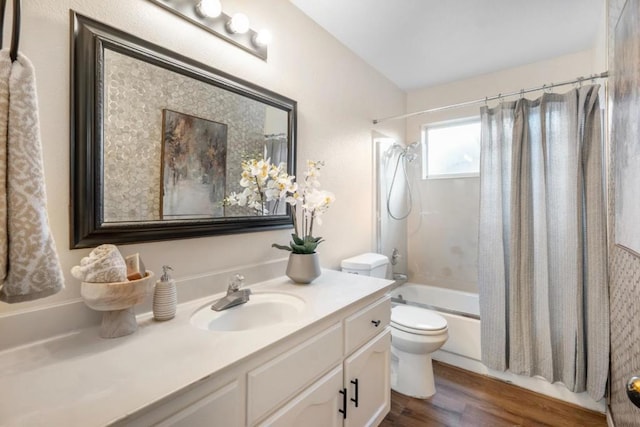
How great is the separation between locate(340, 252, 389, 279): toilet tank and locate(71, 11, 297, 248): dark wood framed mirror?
78 centimetres

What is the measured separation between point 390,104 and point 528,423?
250cm

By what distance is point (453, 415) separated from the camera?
167cm

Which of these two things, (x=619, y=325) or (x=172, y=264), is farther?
(x=619, y=325)

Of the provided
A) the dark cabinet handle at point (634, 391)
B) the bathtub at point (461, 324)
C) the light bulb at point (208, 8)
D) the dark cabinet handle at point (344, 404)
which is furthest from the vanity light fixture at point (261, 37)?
the bathtub at point (461, 324)

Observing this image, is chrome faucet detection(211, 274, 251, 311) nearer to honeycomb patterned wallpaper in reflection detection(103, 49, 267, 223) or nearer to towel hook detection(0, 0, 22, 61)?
honeycomb patterned wallpaper in reflection detection(103, 49, 267, 223)

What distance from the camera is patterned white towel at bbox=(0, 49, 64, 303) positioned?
530mm

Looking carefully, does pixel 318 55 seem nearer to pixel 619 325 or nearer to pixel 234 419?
pixel 234 419

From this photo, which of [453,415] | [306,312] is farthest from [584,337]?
[306,312]

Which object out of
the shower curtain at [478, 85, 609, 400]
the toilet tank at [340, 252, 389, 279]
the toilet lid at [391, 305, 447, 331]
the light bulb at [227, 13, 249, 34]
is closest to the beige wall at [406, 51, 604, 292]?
the shower curtain at [478, 85, 609, 400]

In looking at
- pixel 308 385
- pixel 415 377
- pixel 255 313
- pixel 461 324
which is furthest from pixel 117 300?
pixel 461 324

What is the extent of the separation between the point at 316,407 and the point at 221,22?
164 cm

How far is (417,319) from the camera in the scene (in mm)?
1909

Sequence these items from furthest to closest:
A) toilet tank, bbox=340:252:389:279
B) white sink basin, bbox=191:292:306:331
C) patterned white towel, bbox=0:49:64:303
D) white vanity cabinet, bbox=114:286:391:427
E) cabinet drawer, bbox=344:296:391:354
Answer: toilet tank, bbox=340:252:389:279 → cabinet drawer, bbox=344:296:391:354 → white sink basin, bbox=191:292:306:331 → white vanity cabinet, bbox=114:286:391:427 → patterned white towel, bbox=0:49:64:303

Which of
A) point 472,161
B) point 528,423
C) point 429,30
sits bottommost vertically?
point 528,423
